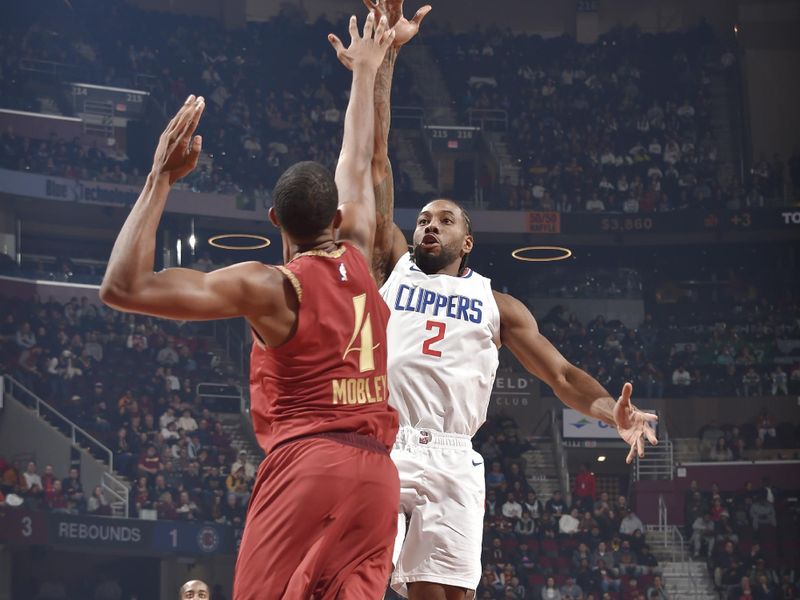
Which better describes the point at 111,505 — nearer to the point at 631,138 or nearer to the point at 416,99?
the point at 416,99

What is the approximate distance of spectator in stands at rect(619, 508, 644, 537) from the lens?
21.4m

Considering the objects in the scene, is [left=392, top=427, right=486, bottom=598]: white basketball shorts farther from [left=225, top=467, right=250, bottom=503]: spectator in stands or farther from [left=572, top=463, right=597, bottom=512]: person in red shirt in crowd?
[left=572, top=463, right=597, bottom=512]: person in red shirt in crowd

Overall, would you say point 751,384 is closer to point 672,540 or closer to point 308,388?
point 672,540

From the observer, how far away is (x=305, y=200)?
148 inches

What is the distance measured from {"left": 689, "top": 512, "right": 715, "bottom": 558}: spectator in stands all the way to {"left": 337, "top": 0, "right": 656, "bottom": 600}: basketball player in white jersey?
17032mm

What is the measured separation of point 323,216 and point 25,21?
83.6ft

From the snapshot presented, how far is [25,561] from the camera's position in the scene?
826 inches

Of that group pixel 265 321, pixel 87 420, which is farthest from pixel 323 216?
pixel 87 420

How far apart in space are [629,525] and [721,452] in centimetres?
323

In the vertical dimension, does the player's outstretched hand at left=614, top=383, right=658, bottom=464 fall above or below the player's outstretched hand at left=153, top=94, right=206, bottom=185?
below

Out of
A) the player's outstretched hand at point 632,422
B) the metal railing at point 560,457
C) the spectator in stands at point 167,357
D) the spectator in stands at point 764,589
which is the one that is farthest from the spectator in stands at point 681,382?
the player's outstretched hand at point 632,422

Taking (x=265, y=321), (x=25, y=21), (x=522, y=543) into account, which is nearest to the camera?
(x=265, y=321)

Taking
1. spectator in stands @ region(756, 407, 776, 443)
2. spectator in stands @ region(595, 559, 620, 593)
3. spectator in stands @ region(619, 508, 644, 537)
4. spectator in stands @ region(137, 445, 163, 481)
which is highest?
spectator in stands @ region(756, 407, 776, 443)

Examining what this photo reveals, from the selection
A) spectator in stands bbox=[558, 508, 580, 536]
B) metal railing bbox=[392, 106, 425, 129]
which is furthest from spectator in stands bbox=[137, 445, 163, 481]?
metal railing bbox=[392, 106, 425, 129]
